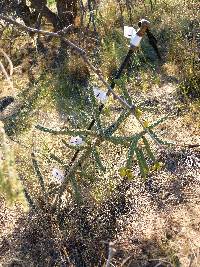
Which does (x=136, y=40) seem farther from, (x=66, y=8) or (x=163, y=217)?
(x=66, y=8)

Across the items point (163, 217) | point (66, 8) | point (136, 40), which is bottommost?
point (163, 217)

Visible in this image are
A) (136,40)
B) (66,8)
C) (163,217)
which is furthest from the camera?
(66,8)

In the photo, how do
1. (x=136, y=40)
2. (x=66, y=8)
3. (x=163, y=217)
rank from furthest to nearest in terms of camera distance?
(x=66, y=8), (x=163, y=217), (x=136, y=40)

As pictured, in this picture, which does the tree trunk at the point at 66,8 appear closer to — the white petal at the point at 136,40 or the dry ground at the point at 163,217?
the dry ground at the point at 163,217

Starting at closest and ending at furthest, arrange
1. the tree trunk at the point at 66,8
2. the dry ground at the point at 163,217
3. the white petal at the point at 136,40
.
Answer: the white petal at the point at 136,40, the dry ground at the point at 163,217, the tree trunk at the point at 66,8

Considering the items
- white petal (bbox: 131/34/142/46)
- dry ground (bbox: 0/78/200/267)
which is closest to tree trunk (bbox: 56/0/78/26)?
dry ground (bbox: 0/78/200/267)

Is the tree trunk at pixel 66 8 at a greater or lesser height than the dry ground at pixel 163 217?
greater

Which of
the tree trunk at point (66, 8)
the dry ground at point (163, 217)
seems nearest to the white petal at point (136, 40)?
the dry ground at point (163, 217)

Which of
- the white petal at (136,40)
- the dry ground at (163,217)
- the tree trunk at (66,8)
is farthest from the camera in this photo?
the tree trunk at (66,8)

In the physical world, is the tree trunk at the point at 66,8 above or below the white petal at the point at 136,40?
above

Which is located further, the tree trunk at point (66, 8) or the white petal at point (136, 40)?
the tree trunk at point (66, 8)

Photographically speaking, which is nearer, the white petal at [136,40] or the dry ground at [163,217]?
the white petal at [136,40]

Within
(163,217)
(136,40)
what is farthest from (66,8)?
(163,217)

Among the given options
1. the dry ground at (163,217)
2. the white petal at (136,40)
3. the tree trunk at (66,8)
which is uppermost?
the tree trunk at (66,8)
